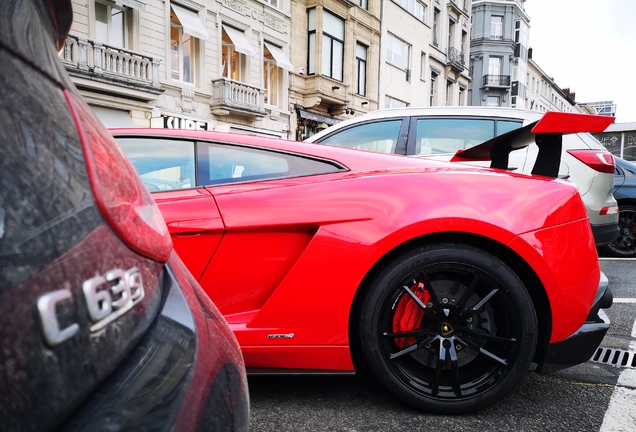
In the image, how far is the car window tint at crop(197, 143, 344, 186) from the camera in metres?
1.94

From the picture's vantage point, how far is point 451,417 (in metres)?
1.80

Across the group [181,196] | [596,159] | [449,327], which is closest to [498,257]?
[449,327]

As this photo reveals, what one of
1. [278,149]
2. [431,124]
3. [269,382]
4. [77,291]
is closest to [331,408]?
[269,382]

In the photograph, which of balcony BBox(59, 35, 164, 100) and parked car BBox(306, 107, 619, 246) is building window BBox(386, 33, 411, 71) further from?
parked car BBox(306, 107, 619, 246)

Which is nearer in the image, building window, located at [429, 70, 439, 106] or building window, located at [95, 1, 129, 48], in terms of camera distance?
building window, located at [95, 1, 129, 48]

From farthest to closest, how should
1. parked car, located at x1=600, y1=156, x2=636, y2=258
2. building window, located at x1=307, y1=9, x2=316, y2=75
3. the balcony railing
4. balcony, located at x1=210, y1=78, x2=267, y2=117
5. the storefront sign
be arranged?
building window, located at x1=307, y1=9, x2=316, y2=75
balcony, located at x1=210, y1=78, x2=267, y2=117
the storefront sign
the balcony railing
parked car, located at x1=600, y1=156, x2=636, y2=258

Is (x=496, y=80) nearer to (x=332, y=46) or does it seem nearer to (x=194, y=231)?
(x=332, y=46)

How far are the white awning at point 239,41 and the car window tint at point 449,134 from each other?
11683 millimetres

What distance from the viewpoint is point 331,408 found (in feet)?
6.20

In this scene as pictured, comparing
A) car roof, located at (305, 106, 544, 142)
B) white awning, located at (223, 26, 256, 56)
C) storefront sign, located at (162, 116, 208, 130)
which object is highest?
white awning, located at (223, 26, 256, 56)

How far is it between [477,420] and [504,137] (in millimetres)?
1226

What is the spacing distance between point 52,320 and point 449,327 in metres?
1.54

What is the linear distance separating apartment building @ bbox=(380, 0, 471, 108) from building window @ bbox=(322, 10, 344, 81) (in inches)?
121

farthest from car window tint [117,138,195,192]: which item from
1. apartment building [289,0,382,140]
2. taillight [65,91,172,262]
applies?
apartment building [289,0,382,140]
